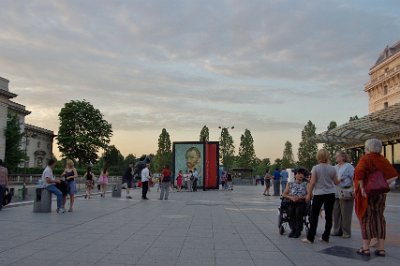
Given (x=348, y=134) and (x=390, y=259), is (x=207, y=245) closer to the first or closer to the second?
(x=390, y=259)

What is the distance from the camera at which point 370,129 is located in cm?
3766

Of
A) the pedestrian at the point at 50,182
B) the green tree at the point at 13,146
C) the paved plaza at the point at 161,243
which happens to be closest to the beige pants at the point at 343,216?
the paved plaza at the point at 161,243

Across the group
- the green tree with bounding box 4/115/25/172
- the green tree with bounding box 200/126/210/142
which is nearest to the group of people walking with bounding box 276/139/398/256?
the green tree with bounding box 4/115/25/172

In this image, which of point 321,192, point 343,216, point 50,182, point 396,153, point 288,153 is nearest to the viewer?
point 321,192

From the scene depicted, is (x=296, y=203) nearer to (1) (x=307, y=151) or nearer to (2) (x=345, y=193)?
(2) (x=345, y=193)

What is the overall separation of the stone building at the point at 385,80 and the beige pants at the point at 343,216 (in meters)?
59.7

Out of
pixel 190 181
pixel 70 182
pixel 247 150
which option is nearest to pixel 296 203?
pixel 70 182

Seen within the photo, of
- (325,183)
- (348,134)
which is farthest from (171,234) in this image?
(348,134)

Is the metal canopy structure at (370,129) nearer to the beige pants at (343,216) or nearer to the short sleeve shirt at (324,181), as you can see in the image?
the beige pants at (343,216)

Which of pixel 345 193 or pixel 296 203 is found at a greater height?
pixel 345 193

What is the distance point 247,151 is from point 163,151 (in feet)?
105

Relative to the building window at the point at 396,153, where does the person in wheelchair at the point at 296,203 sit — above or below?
below

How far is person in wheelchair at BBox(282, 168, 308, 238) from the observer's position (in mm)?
9375

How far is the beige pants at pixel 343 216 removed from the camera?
945 centimetres
